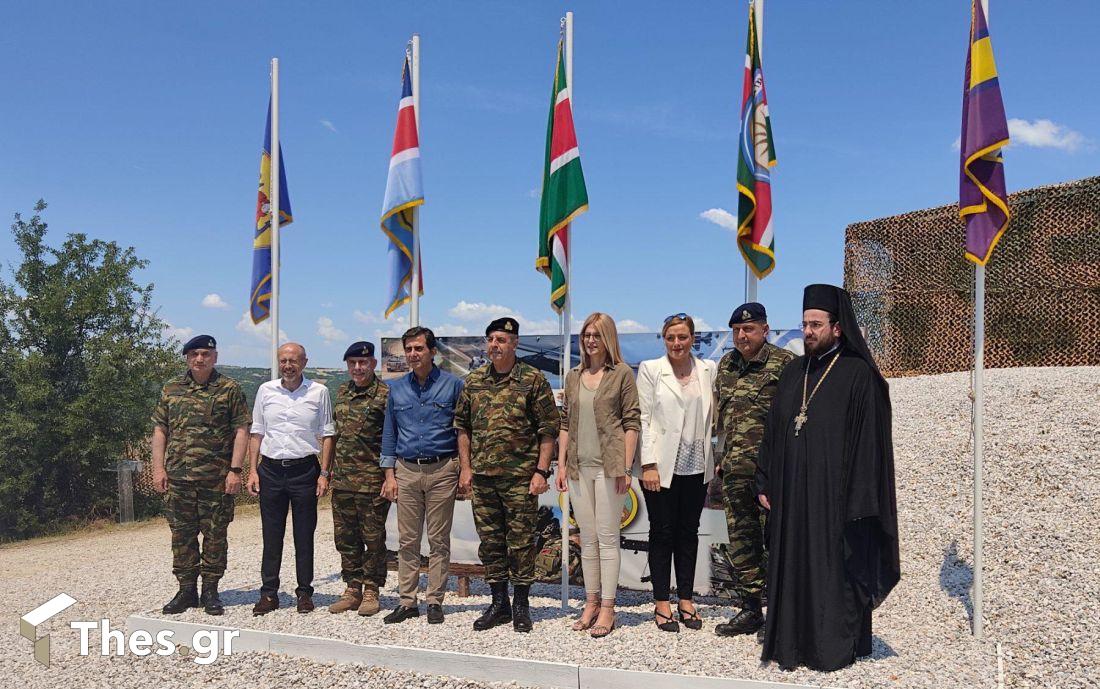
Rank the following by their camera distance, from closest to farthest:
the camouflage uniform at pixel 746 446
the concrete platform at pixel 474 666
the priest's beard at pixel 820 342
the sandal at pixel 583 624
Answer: the concrete platform at pixel 474 666, the priest's beard at pixel 820 342, the camouflage uniform at pixel 746 446, the sandal at pixel 583 624

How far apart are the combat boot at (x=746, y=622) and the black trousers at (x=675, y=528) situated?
0.36m

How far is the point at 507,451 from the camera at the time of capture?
4.93 metres

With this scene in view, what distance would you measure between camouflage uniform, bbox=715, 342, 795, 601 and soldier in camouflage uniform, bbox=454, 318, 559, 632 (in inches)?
46.1

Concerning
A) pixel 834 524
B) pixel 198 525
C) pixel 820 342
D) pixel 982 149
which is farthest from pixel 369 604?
pixel 982 149

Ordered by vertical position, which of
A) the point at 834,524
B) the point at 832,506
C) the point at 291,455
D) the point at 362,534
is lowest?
the point at 362,534

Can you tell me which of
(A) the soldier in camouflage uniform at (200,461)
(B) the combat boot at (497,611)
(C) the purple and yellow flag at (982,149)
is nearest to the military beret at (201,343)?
(A) the soldier in camouflage uniform at (200,461)

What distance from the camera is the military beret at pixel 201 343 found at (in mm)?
5754

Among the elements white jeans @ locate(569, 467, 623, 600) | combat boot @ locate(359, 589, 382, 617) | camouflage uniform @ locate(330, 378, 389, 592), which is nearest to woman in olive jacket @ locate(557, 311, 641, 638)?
white jeans @ locate(569, 467, 623, 600)

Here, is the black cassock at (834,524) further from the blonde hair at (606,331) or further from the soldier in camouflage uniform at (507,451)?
the soldier in camouflage uniform at (507,451)

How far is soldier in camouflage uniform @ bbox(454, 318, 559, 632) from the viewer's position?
4.95 meters

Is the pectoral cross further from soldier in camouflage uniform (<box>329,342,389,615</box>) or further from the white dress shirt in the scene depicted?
the white dress shirt

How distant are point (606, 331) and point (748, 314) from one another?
3.07 feet

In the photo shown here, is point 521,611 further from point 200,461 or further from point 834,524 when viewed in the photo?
point 200,461

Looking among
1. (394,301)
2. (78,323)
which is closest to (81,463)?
(78,323)
